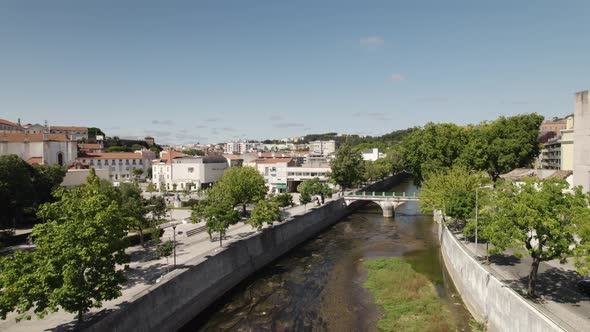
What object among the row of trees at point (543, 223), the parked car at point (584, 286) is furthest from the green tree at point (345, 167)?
the parked car at point (584, 286)

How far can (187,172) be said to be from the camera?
100 metres

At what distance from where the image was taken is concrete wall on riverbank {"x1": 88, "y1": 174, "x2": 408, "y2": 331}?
2291cm

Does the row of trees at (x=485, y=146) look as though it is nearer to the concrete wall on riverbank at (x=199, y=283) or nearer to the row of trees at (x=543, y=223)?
the concrete wall on riverbank at (x=199, y=283)

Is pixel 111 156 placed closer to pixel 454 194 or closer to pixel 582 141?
pixel 454 194

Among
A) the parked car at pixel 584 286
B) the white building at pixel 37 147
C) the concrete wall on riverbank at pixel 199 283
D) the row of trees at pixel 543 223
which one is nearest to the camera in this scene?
the row of trees at pixel 543 223

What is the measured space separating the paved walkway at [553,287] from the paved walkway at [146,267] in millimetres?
23486

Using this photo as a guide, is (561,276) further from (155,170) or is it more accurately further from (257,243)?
(155,170)

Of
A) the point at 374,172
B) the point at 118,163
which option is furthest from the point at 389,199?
the point at 118,163

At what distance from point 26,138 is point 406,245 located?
96.5 metres

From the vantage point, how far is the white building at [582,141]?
1428 inches

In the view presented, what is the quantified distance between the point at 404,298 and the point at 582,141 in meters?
24.1

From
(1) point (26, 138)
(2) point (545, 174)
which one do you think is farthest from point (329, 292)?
(1) point (26, 138)

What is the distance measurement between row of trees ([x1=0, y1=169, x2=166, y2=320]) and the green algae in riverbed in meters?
18.2

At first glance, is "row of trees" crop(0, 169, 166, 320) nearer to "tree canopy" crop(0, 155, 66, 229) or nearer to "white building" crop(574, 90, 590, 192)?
"tree canopy" crop(0, 155, 66, 229)
